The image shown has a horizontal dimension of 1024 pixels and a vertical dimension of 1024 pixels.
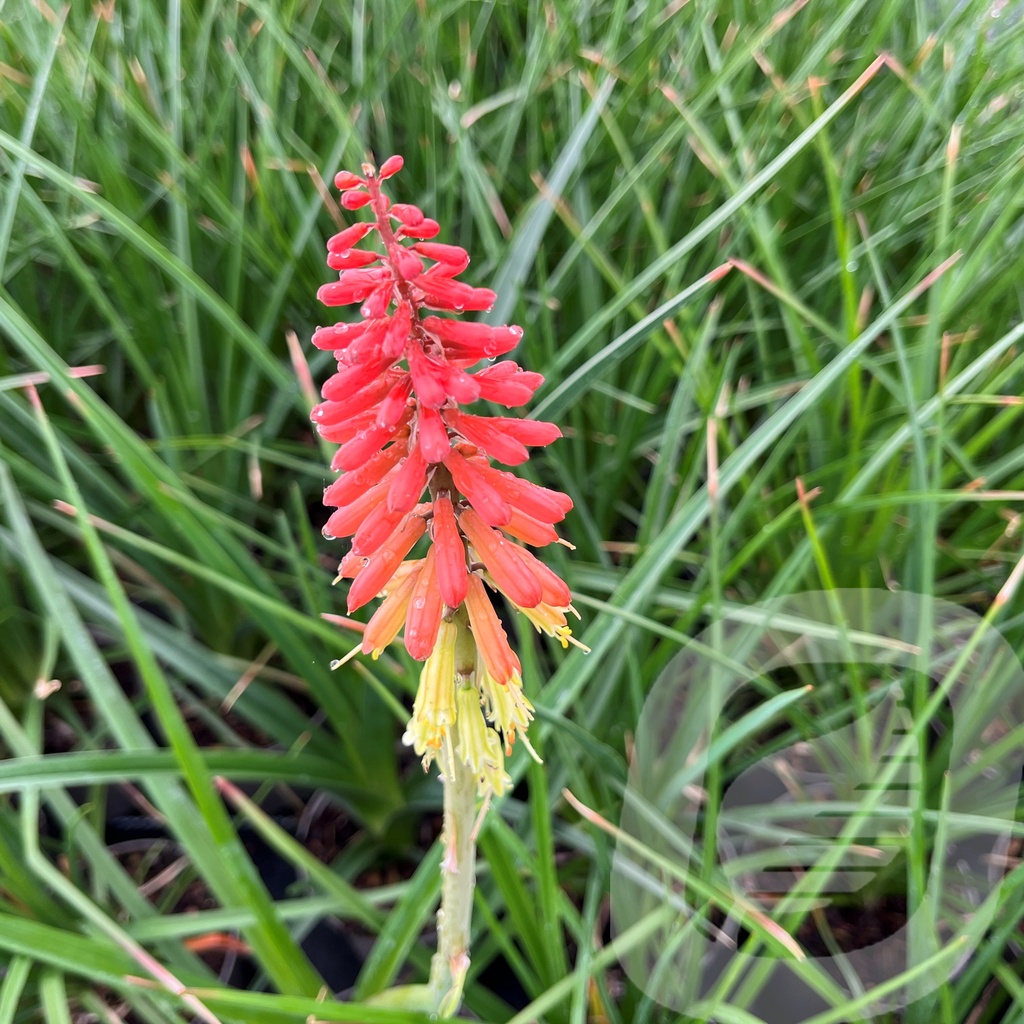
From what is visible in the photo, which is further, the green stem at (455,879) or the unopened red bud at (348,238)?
the green stem at (455,879)

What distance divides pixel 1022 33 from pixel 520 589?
2.29 m

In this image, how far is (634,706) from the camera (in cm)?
146

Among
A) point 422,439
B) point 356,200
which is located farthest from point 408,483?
point 356,200

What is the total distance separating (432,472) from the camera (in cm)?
82

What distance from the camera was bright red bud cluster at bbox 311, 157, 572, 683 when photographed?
0.72 meters

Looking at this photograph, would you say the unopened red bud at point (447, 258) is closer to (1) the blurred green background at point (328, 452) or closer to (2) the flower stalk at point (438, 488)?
(2) the flower stalk at point (438, 488)

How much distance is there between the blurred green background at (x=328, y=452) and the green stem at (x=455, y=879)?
15 centimetres

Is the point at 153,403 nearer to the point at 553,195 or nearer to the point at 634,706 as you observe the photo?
the point at 553,195

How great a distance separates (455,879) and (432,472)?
0.48 m

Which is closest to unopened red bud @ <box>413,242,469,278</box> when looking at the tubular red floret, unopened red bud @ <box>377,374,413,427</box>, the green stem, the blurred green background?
unopened red bud @ <box>377,374,413,427</box>

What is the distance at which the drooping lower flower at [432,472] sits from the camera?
0.72 meters

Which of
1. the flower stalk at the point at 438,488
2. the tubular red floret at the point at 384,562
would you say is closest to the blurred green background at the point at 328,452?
the flower stalk at the point at 438,488

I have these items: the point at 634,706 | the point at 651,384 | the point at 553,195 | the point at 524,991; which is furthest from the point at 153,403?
the point at 524,991

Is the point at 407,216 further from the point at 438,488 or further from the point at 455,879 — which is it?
the point at 455,879
